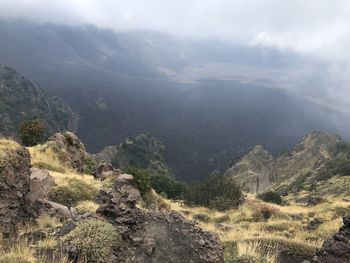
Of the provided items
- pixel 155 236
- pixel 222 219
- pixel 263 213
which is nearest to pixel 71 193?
pixel 155 236

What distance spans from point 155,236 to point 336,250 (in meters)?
5.10

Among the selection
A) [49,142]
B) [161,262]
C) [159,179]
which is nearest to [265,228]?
[161,262]

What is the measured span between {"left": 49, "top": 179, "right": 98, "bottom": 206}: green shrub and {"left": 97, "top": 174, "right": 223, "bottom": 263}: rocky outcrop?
7999 mm

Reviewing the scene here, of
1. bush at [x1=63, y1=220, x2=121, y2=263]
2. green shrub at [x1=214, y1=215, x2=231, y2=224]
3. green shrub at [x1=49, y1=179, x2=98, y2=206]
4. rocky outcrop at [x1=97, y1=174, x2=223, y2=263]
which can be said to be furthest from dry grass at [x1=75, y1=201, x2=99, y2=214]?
green shrub at [x1=214, y1=215, x2=231, y2=224]

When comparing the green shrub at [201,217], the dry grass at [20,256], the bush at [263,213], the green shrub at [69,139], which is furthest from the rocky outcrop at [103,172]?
the dry grass at [20,256]

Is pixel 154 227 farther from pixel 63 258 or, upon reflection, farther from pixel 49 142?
pixel 49 142

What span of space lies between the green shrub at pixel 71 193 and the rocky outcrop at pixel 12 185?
537 cm

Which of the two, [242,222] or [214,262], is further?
[242,222]

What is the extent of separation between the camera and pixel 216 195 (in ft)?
133

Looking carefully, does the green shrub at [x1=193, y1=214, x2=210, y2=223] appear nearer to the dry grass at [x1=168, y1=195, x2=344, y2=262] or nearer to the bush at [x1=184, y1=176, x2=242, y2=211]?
the dry grass at [x1=168, y1=195, x2=344, y2=262]

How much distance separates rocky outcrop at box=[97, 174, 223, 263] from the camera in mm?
12000

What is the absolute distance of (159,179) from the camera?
85.1 metres

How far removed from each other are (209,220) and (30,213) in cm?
1554

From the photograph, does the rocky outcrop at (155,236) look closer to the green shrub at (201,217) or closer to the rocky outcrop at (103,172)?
the green shrub at (201,217)
